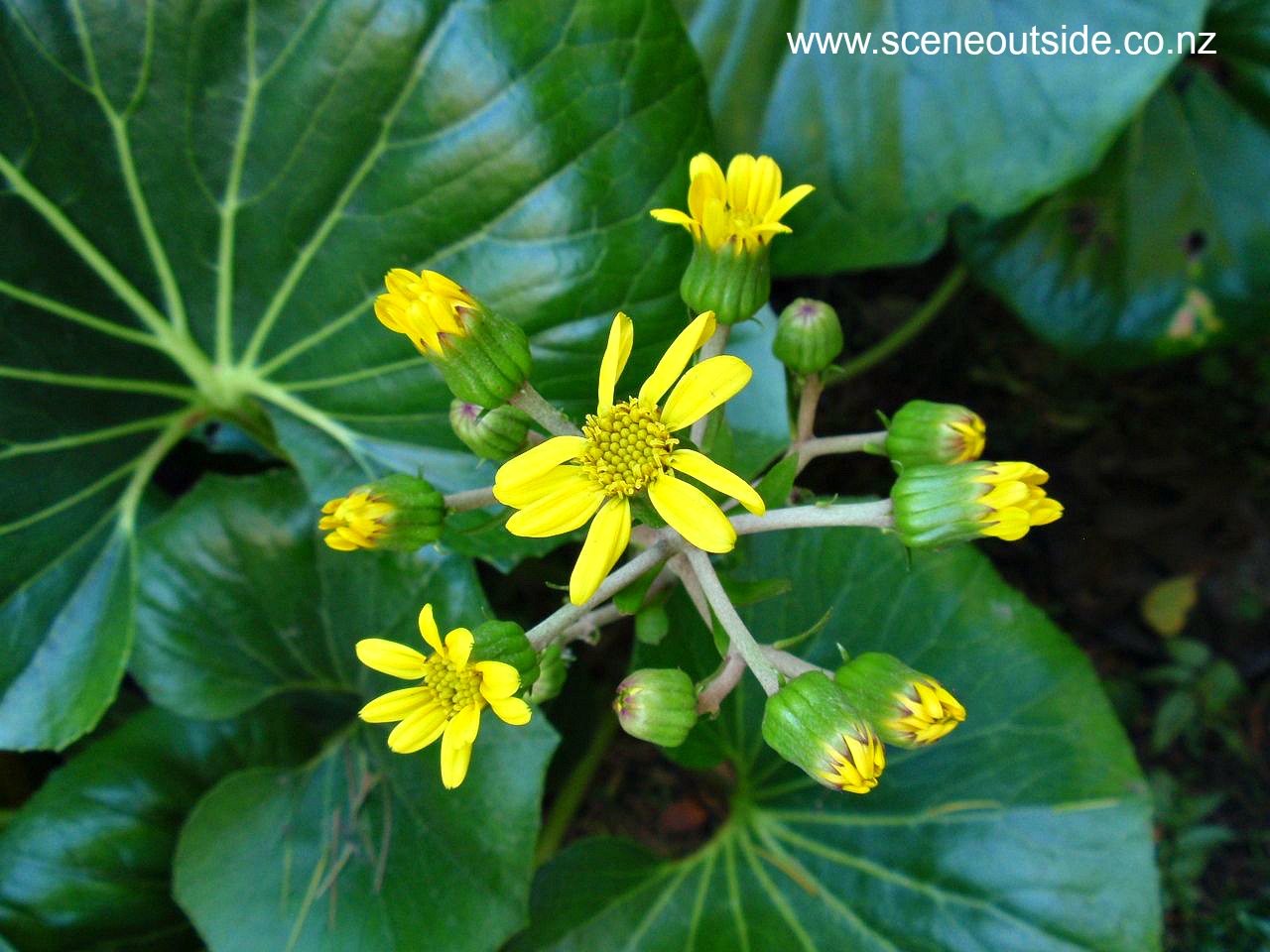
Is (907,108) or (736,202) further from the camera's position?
(907,108)

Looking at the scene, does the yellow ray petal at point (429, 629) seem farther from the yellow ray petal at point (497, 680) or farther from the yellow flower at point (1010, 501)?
the yellow flower at point (1010, 501)

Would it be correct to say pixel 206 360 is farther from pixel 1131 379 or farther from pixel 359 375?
Answer: pixel 1131 379

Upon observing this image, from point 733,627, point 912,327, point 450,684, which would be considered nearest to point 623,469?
point 733,627

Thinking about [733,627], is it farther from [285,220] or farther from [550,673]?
[285,220]

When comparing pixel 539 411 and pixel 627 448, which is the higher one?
pixel 539 411

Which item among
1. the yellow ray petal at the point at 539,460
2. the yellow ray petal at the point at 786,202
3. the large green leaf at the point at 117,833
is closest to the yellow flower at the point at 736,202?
the yellow ray petal at the point at 786,202

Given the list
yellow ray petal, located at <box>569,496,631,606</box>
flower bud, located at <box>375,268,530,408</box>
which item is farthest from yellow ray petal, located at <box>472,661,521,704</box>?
flower bud, located at <box>375,268,530,408</box>

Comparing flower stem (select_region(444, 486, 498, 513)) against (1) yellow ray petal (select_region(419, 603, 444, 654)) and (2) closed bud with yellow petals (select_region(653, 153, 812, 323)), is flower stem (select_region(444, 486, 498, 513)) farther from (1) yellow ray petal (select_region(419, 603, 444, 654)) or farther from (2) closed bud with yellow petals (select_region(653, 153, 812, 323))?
(2) closed bud with yellow petals (select_region(653, 153, 812, 323))
